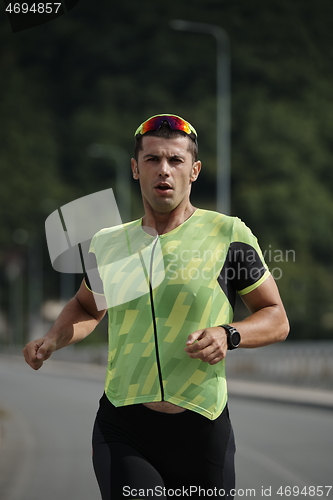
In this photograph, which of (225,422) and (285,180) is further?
(285,180)

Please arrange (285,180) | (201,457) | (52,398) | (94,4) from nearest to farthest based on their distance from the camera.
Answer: (201,457), (52,398), (285,180), (94,4)

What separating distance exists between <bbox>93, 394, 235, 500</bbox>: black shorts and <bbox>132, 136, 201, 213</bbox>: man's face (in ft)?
2.29

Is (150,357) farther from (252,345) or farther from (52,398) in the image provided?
(52,398)

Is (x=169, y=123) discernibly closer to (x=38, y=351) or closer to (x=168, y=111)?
(x=38, y=351)

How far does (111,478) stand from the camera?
3.35 metres

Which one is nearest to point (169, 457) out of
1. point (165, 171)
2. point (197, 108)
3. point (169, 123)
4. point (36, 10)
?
point (165, 171)

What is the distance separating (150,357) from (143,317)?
13 centimetres

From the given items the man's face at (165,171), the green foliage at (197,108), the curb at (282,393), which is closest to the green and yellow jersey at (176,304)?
the man's face at (165,171)

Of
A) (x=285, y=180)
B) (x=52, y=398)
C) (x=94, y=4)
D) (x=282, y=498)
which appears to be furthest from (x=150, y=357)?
(x=94, y=4)

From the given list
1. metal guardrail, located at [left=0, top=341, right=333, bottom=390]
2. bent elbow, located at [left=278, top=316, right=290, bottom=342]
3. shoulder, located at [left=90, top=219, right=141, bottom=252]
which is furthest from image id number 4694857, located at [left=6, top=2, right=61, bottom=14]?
metal guardrail, located at [left=0, top=341, right=333, bottom=390]

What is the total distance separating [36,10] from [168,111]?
76107 mm

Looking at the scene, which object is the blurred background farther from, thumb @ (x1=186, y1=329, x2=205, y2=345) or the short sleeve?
thumb @ (x1=186, y1=329, x2=205, y2=345)

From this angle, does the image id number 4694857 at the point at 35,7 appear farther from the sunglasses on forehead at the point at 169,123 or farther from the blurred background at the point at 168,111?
the blurred background at the point at 168,111

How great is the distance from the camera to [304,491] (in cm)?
874
